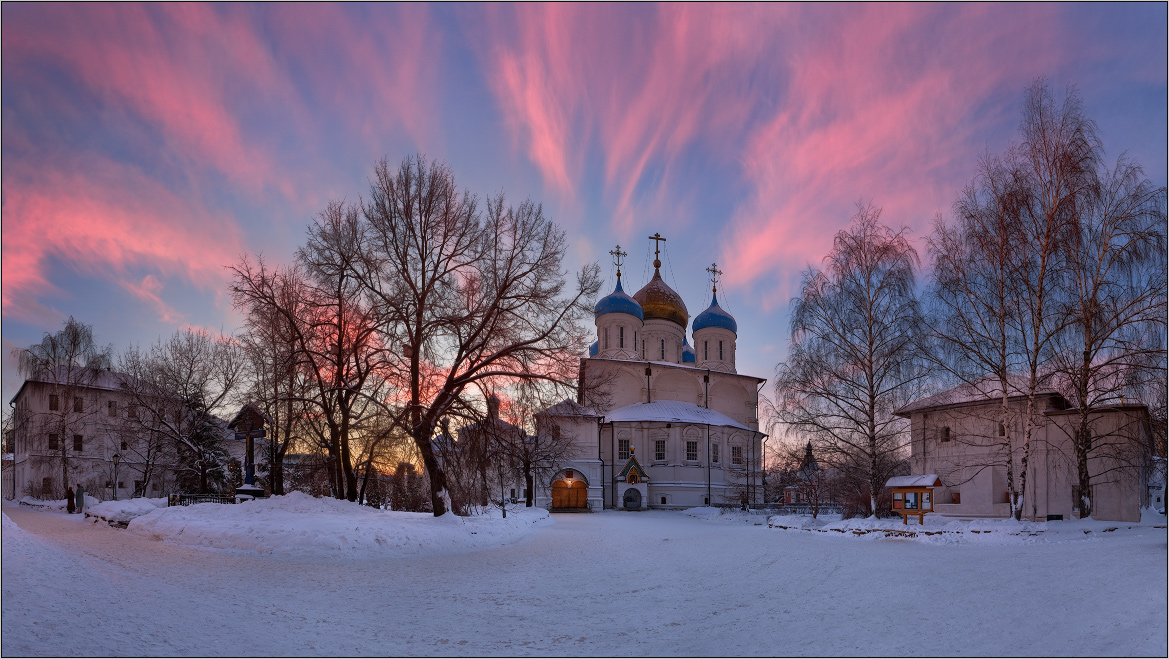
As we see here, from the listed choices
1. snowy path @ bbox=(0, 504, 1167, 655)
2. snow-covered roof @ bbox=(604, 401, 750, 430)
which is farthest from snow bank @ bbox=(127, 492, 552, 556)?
snow-covered roof @ bbox=(604, 401, 750, 430)

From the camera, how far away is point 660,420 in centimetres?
4891

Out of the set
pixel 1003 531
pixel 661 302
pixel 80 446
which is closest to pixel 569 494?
pixel 661 302

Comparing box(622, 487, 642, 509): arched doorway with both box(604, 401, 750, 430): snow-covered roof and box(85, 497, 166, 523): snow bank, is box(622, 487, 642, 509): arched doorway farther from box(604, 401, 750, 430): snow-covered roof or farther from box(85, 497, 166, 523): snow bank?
box(85, 497, 166, 523): snow bank

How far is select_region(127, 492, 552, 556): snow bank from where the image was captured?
43.2 ft

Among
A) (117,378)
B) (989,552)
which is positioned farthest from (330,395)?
(117,378)

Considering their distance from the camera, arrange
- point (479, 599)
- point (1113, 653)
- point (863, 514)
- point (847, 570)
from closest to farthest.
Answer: point (1113, 653), point (479, 599), point (847, 570), point (863, 514)

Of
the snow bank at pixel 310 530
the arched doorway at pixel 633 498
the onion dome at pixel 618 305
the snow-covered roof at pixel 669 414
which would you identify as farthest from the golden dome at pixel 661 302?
the snow bank at pixel 310 530

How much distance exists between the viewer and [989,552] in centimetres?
1338

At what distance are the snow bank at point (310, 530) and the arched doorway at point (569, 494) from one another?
2788 centimetres

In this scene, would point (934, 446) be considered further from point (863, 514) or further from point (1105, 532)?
point (1105, 532)

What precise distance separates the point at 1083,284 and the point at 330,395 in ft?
67.8

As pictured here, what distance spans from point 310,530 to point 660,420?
37009mm

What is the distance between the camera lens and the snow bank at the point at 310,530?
13.2m

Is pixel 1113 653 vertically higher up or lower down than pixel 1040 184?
lower down
